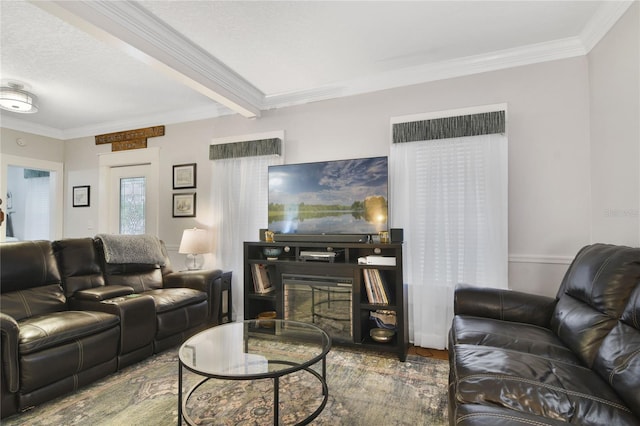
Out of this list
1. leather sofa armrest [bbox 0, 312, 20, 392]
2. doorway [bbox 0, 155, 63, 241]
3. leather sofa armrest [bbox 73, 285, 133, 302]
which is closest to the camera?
leather sofa armrest [bbox 0, 312, 20, 392]

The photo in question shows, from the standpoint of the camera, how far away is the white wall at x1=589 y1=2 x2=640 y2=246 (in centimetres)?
195

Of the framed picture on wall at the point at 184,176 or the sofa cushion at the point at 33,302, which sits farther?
the framed picture on wall at the point at 184,176

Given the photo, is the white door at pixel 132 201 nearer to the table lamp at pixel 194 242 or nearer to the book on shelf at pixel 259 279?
the table lamp at pixel 194 242

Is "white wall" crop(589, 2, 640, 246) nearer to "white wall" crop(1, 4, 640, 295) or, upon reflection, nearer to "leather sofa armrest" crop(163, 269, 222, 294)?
"white wall" crop(1, 4, 640, 295)

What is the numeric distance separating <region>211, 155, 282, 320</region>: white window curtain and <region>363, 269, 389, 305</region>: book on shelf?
140 cm

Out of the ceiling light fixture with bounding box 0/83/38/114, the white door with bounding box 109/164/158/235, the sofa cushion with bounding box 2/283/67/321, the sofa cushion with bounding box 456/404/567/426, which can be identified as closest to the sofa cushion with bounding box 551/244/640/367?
the sofa cushion with bounding box 456/404/567/426

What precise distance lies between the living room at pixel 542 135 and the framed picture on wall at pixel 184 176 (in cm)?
29

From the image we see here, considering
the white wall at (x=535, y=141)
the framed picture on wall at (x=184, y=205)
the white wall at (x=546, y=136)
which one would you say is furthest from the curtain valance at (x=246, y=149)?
the white wall at (x=535, y=141)

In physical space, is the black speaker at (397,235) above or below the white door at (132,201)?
below

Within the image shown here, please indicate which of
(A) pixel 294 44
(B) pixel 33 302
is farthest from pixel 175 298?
(A) pixel 294 44

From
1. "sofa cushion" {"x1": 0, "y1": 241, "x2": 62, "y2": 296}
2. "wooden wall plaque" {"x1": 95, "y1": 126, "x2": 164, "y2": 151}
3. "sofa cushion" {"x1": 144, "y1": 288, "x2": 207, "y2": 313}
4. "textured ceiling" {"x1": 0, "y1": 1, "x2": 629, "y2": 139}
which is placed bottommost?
"sofa cushion" {"x1": 144, "y1": 288, "x2": 207, "y2": 313}

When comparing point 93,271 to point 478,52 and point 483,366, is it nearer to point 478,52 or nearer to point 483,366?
point 483,366

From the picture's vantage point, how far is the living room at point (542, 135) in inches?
82.4

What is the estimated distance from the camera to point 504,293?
216 cm
